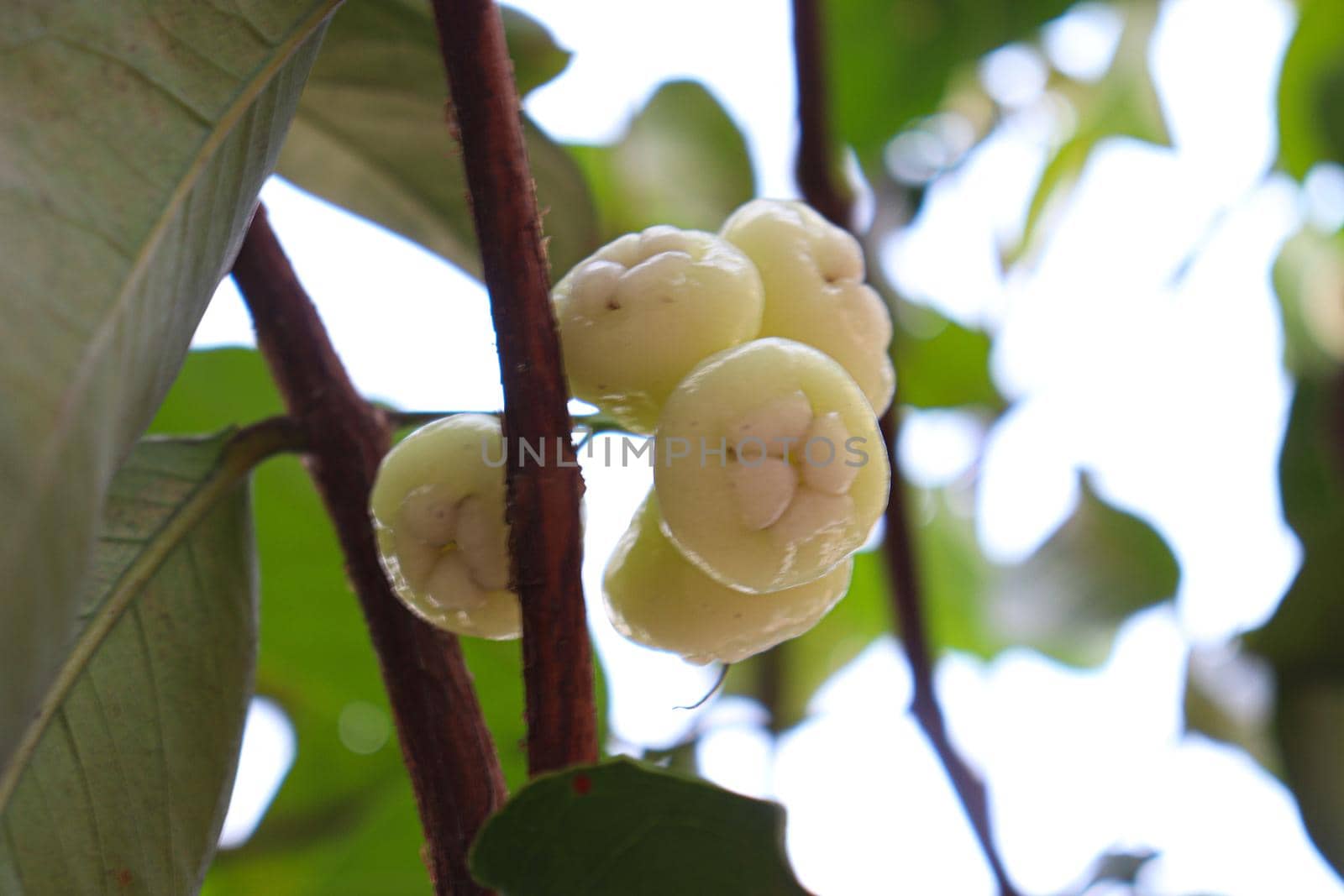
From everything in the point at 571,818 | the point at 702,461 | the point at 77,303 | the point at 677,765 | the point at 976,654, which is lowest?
the point at 976,654

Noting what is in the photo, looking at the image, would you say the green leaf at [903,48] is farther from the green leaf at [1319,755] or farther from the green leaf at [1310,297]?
the green leaf at [1319,755]

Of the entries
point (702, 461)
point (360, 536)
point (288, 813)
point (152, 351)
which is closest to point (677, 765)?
point (288, 813)

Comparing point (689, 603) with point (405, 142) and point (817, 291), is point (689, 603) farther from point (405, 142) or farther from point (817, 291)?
point (405, 142)

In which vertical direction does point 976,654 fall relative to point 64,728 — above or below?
below

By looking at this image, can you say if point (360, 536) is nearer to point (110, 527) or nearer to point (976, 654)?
point (110, 527)

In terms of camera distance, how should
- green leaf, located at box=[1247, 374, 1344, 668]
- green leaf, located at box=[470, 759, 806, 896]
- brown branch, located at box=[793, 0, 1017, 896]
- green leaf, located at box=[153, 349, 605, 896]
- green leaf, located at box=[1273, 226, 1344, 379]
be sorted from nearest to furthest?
green leaf, located at box=[470, 759, 806, 896] → green leaf, located at box=[1247, 374, 1344, 668] → brown branch, located at box=[793, 0, 1017, 896] → green leaf, located at box=[153, 349, 605, 896] → green leaf, located at box=[1273, 226, 1344, 379]

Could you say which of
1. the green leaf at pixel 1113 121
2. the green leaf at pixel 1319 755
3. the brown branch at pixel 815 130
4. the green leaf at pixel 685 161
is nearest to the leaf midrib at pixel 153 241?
the brown branch at pixel 815 130

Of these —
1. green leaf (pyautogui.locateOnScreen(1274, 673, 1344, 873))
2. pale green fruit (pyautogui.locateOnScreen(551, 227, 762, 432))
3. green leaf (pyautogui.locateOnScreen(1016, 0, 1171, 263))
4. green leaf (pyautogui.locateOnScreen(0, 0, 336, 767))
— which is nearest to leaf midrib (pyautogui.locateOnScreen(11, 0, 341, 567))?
green leaf (pyautogui.locateOnScreen(0, 0, 336, 767))

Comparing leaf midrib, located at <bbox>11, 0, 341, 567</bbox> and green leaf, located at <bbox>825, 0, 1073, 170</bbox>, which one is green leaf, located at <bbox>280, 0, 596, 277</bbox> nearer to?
leaf midrib, located at <bbox>11, 0, 341, 567</bbox>
